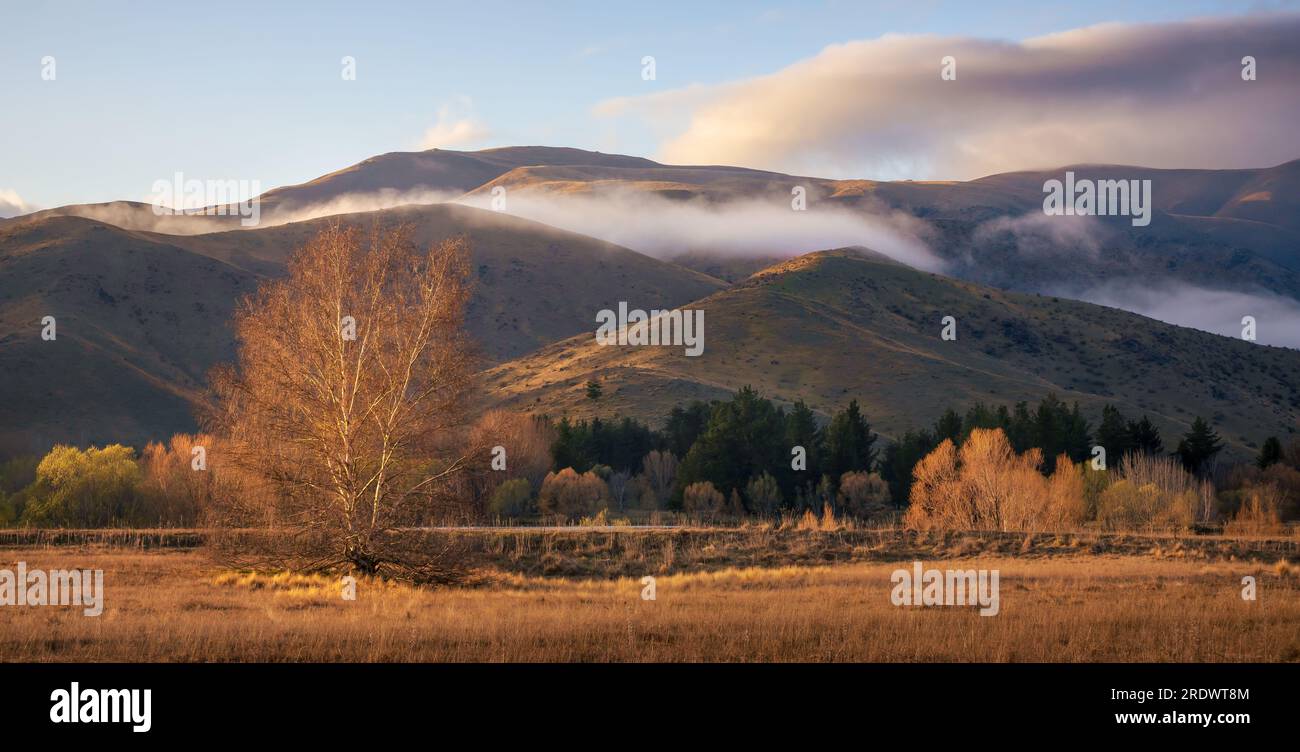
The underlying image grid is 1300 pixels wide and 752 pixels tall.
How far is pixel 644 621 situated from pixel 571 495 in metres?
48.0

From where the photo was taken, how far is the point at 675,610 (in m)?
24.0

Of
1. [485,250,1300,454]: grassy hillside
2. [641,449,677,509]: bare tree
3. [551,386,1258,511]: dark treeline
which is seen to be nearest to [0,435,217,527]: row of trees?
[551,386,1258,511]: dark treeline

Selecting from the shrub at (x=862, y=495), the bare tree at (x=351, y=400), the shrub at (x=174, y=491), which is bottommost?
the shrub at (x=862, y=495)

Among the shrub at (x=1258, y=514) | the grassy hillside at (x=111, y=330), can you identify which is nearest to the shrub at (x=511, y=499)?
the shrub at (x=1258, y=514)

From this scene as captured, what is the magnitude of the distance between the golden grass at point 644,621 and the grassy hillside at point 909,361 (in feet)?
271

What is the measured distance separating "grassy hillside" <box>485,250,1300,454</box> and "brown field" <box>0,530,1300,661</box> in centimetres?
7479

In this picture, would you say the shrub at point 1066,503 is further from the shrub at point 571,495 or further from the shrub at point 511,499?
the shrub at point 511,499

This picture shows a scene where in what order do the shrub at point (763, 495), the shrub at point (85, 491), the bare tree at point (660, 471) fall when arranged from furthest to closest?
the bare tree at point (660, 471) < the shrub at point (763, 495) < the shrub at point (85, 491)

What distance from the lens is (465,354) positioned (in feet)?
105

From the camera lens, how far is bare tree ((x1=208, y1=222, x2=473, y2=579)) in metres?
30.9

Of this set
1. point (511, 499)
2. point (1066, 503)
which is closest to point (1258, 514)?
point (1066, 503)

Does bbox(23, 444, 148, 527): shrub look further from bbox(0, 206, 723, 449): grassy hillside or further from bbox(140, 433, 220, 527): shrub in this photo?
bbox(0, 206, 723, 449): grassy hillside

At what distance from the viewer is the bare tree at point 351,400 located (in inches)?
1216
